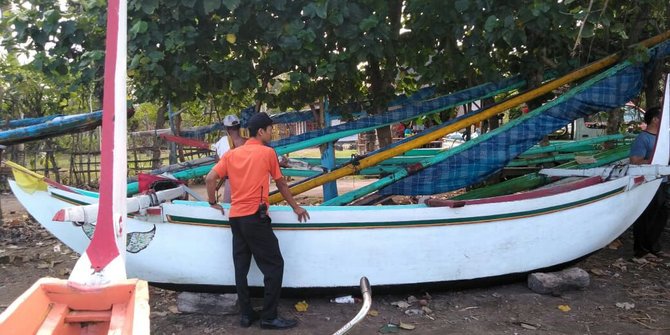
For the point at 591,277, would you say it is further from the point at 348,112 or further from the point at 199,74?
the point at 199,74

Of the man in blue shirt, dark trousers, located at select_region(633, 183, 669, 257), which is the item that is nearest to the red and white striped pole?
the man in blue shirt

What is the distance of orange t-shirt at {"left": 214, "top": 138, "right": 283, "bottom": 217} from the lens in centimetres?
374

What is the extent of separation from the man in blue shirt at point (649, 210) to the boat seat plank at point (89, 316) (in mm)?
4877

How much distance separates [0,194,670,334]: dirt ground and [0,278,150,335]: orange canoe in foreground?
1.56m

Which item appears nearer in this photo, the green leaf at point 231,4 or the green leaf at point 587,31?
the green leaf at point 587,31

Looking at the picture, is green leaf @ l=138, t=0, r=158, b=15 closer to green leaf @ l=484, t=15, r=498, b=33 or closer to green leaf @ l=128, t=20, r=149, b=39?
green leaf @ l=128, t=20, r=149, b=39

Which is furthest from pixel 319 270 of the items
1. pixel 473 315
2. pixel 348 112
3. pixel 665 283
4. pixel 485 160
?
pixel 665 283

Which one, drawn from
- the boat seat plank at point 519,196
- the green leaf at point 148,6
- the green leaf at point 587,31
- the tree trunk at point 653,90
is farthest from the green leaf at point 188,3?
the tree trunk at point 653,90

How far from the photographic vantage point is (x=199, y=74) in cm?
472

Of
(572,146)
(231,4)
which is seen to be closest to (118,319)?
(231,4)

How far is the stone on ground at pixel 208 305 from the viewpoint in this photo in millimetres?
4117

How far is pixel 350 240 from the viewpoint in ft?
13.3

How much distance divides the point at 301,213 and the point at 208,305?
107 centimetres

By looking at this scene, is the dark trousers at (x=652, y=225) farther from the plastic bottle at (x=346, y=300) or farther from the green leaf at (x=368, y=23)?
the green leaf at (x=368, y=23)
